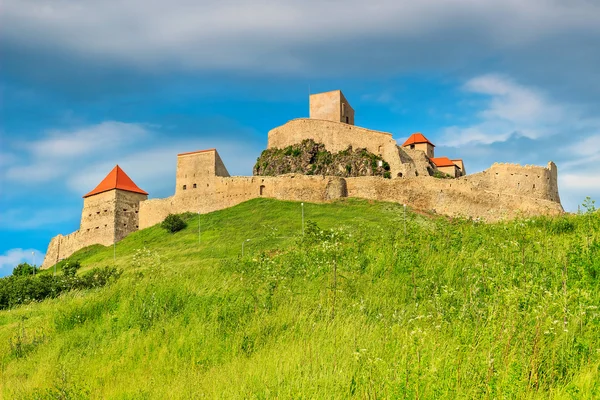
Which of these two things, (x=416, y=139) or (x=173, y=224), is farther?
(x=416, y=139)

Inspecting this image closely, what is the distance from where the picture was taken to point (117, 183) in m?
61.0

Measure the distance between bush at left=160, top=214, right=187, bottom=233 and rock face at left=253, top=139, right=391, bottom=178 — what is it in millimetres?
13814

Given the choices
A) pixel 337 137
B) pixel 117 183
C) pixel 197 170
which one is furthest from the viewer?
pixel 337 137

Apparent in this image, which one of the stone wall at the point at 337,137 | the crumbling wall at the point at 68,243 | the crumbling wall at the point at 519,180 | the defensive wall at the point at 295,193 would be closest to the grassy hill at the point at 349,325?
the defensive wall at the point at 295,193

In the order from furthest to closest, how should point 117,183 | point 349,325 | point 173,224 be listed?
point 117,183, point 173,224, point 349,325

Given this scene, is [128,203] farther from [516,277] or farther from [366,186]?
[516,277]

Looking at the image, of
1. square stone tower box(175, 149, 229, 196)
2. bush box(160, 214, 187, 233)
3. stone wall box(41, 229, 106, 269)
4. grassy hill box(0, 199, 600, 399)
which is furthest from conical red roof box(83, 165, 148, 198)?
grassy hill box(0, 199, 600, 399)

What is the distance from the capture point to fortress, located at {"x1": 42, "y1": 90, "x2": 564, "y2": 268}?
49031 millimetres

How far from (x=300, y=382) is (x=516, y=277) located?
5376mm

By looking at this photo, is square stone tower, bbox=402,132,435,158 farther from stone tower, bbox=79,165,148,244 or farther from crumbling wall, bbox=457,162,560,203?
stone tower, bbox=79,165,148,244

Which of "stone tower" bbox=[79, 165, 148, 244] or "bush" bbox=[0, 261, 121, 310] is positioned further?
"stone tower" bbox=[79, 165, 148, 244]

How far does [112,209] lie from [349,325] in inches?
2097

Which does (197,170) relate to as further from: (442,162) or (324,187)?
(442,162)

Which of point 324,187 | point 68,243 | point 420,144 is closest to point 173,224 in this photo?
point 324,187
